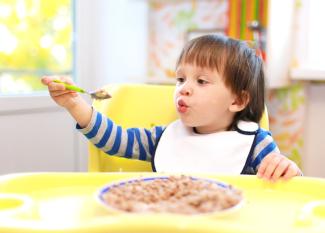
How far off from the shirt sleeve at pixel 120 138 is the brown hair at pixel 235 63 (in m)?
0.19

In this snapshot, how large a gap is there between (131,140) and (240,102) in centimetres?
29

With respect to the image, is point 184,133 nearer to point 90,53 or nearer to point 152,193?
point 152,193

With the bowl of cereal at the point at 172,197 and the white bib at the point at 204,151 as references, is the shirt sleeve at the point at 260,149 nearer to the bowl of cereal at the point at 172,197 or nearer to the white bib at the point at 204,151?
the white bib at the point at 204,151

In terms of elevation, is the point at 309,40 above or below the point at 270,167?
above

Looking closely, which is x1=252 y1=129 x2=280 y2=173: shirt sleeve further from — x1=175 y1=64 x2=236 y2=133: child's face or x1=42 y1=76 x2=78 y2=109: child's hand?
x1=42 y1=76 x2=78 y2=109: child's hand

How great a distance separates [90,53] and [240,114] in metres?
1.14

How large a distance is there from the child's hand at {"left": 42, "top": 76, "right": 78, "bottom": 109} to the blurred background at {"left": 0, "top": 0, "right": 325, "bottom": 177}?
2.79ft

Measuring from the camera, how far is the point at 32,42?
6.63 ft

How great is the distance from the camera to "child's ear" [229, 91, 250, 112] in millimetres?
1163

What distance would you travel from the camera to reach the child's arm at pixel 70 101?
37.9 inches

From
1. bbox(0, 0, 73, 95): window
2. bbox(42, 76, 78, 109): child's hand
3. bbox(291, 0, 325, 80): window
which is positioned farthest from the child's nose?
bbox(0, 0, 73, 95): window

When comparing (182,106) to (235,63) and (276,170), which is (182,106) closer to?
(235,63)

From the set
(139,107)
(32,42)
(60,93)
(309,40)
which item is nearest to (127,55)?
(32,42)

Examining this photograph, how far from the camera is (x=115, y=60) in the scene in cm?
213
